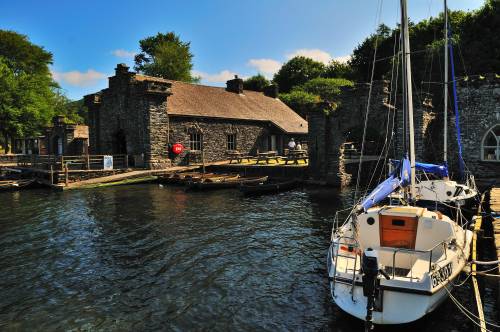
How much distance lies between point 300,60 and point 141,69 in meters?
29.5

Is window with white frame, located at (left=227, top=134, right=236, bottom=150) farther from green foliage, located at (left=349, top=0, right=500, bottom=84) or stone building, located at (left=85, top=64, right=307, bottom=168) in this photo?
green foliage, located at (left=349, top=0, right=500, bottom=84)

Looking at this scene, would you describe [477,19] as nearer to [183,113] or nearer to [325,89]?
[325,89]

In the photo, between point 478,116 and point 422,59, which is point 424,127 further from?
point 422,59

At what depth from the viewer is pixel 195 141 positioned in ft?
125

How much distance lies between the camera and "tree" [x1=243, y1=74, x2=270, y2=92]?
66.5 metres

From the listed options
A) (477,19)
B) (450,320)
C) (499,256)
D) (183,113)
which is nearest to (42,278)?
(450,320)

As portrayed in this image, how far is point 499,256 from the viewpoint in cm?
930

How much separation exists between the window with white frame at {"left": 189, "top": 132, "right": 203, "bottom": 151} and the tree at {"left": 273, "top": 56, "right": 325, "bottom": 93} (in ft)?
119

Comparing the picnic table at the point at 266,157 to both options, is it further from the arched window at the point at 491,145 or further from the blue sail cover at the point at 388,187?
the blue sail cover at the point at 388,187

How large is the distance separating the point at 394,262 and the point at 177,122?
99.7 feet

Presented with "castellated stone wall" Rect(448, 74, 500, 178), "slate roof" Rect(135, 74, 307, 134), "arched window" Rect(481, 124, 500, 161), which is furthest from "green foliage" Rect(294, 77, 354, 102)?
"arched window" Rect(481, 124, 500, 161)

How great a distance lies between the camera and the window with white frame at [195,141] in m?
37.7

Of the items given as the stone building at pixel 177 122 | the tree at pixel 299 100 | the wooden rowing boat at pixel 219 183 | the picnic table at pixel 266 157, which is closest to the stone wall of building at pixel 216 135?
the stone building at pixel 177 122

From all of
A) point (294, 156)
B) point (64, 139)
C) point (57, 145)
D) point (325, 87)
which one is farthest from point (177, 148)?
point (325, 87)
